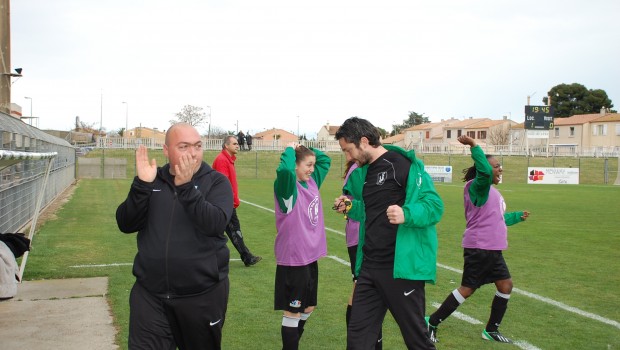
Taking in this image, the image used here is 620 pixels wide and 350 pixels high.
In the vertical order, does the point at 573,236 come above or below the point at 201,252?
below

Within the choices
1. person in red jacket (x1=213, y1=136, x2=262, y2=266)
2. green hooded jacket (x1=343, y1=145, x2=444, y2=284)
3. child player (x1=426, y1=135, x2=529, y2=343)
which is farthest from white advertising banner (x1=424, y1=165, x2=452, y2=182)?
green hooded jacket (x1=343, y1=145, x2=444, y2=284)

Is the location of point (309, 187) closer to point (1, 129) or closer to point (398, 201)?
point (398, 201)

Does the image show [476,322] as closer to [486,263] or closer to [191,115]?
[486,263]

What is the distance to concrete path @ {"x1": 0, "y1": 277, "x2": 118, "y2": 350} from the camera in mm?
5625

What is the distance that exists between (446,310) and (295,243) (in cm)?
192

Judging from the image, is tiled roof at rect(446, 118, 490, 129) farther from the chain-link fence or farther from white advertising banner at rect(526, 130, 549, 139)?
the chain-link fence

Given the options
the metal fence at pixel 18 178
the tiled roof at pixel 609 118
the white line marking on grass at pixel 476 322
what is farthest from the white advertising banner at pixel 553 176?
the tiled roof at pixel 609 118

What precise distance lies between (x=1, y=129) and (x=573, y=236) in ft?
40.6

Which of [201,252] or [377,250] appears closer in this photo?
[201,252]

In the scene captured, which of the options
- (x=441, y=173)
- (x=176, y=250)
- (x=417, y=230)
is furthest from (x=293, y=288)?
(x=441, y=173)

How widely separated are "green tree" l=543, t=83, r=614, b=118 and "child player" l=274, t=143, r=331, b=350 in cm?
10604

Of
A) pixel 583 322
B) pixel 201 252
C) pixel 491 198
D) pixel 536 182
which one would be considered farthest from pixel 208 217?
pixel 536 182

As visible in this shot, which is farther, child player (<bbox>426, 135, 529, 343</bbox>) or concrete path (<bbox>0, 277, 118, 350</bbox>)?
child player (<bbox>426, 135, 529, 343</bbox>)

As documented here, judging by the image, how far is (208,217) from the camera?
334 cm
